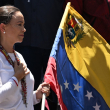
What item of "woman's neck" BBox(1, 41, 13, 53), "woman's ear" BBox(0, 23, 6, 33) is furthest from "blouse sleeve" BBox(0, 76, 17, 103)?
"woman's ear" BBox(0, 23, 6, 33)

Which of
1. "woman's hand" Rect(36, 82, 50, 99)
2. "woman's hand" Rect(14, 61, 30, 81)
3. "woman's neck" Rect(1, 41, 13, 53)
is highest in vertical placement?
"woman's neck" Rect(1, 41, 13, 53)

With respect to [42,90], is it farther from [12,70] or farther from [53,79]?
[12,70]

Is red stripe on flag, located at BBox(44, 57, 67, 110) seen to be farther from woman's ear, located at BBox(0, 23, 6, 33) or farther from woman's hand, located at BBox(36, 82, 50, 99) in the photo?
woman's ear, located at BBox(0, 23, 6, 33)

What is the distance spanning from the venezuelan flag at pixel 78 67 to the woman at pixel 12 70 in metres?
0.40

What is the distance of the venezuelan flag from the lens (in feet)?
7.99

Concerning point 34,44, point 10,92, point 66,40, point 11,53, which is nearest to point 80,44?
point 66,40

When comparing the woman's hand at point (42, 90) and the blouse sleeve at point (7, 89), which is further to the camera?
the woman's hand at point (42, 90)

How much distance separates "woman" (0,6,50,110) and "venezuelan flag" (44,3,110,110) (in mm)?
402

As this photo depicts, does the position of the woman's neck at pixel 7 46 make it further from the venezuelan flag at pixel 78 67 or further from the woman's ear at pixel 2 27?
the venezuelan flag at pixel 78 67

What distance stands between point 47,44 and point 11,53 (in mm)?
1039

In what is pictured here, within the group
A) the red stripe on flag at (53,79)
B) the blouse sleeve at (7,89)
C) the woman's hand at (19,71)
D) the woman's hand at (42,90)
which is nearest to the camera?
the blouse sleeve at (7,89)

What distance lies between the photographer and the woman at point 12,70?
73.2 inches

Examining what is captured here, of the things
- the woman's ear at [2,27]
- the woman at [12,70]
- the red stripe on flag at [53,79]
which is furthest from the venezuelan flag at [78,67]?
the woman's ear at [2,27]

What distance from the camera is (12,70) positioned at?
193 centimetres
